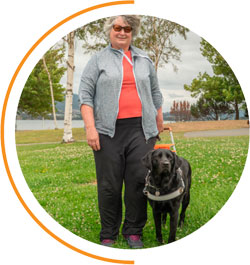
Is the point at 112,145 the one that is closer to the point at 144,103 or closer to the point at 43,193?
the point at 144,103

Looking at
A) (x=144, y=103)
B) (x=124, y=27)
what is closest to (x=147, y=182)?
(x=144, y=103)

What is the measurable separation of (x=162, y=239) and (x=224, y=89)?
79.3 inches

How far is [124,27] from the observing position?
99.3 inches

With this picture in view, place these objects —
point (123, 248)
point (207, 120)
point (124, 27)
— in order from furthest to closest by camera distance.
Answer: point (207, 120) → point (123, 248) → point (124, 27)

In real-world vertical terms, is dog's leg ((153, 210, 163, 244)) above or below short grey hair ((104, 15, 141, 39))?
below

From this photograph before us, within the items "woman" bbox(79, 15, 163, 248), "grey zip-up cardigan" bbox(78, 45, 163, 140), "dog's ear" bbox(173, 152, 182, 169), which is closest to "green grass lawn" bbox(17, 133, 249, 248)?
"woman" bbox(79, 15, 163, 248)

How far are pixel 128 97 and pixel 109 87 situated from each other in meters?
0.17

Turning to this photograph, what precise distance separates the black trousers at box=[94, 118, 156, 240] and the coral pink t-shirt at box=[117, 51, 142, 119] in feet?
0.19

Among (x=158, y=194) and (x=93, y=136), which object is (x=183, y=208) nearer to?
(x=158, y=194)

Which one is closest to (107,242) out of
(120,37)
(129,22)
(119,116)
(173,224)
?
(173,224)

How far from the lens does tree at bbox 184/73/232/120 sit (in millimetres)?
3871

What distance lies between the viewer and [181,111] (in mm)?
3721

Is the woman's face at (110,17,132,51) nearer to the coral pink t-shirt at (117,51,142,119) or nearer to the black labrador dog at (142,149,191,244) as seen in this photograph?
the coral pink t-shirt at (117,51,142,119)

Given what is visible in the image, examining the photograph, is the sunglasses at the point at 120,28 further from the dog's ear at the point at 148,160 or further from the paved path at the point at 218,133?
the paved path at the point at 218,133
